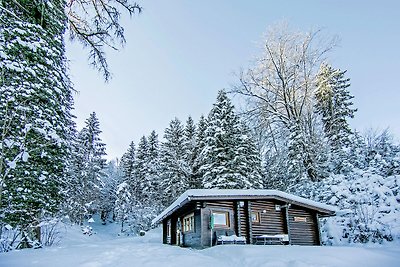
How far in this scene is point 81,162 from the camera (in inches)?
1282

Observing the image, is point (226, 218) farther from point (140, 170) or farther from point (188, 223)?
point (140, 170)

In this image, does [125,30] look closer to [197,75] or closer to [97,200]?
[197,75]

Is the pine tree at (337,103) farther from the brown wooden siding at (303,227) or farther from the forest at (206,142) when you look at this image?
the brown wooden siding at (303,227)

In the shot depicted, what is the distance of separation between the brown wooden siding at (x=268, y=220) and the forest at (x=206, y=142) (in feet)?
11.2

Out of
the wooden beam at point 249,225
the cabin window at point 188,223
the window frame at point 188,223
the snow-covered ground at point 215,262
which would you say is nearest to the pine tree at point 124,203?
the window frame at point 188,223

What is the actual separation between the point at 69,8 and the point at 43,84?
368 inches

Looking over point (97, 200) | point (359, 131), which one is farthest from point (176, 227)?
point (97, 200)

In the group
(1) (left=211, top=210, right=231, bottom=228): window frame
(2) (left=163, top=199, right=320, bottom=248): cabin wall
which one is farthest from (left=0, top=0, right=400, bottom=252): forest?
(1) (left=211, top=210, right=231, bottom=228): window frame

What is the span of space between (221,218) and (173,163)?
15.6m

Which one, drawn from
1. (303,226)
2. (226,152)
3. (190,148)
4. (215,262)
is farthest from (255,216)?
(190,148)

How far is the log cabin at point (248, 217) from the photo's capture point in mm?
13625

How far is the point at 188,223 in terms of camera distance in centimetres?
1617

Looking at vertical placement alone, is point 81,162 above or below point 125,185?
above

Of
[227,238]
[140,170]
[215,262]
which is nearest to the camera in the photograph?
[215,262]
